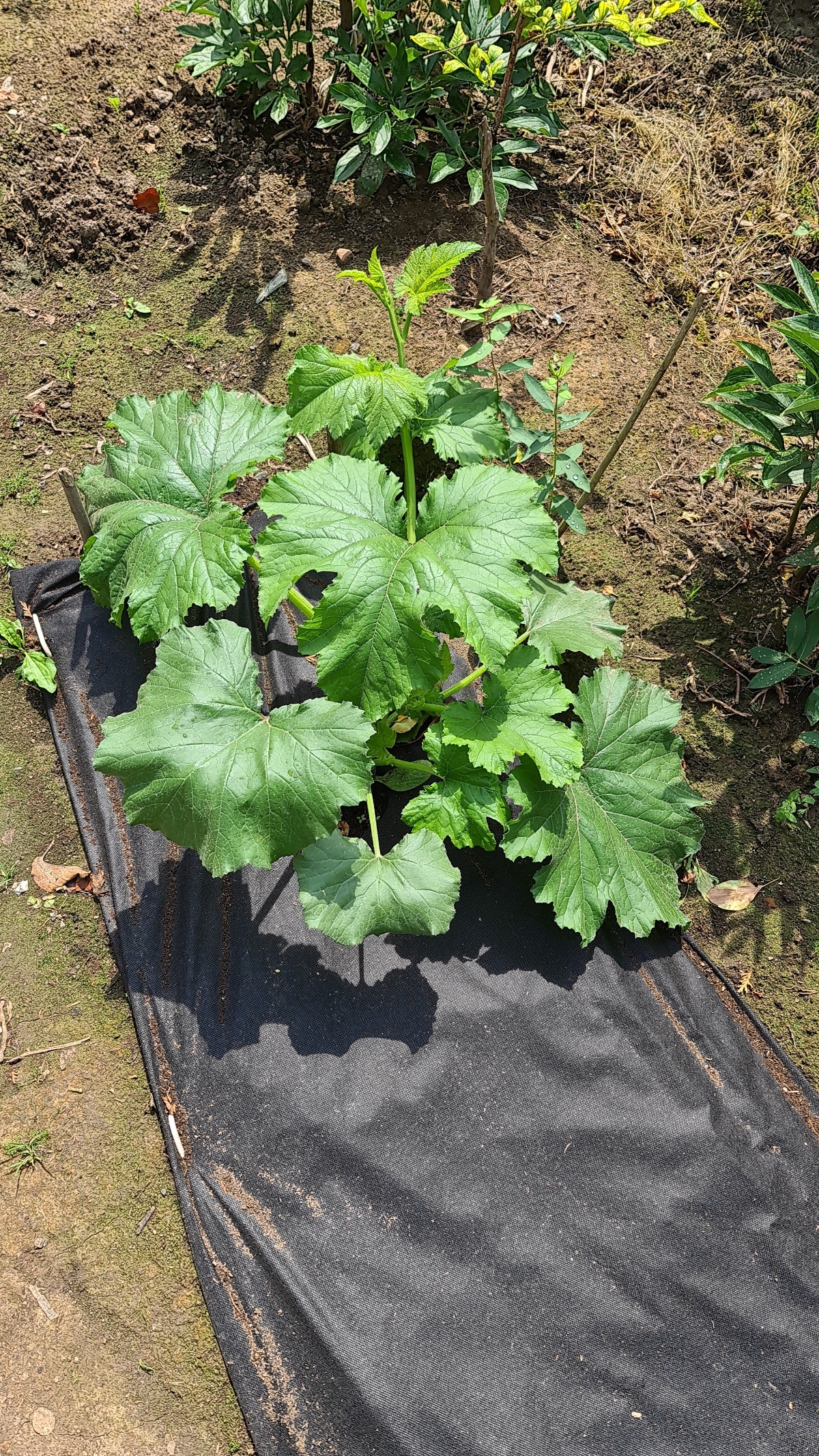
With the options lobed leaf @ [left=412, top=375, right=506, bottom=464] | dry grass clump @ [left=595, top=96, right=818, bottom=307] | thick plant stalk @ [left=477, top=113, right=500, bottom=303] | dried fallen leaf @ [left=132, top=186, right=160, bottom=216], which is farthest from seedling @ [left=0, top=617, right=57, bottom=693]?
dry grass clump @ [left=595, top=96, right=818, bottom=307]

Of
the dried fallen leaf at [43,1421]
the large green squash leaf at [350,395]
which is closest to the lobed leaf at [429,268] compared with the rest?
the large green squash leaf at [350,395]

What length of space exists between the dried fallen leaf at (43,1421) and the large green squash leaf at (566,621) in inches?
110

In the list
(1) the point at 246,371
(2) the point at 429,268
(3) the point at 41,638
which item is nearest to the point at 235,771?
(3) the point at 41,638

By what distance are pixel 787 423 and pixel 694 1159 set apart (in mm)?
2623

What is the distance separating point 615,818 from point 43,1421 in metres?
2.57

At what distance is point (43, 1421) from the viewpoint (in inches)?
107

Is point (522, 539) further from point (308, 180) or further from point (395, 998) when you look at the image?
point (308, 180)

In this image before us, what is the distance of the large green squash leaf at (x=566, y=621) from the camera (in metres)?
3.08

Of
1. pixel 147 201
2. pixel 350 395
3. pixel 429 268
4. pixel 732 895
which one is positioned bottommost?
pixel 732 895

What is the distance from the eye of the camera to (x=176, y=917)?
3162 millimetres

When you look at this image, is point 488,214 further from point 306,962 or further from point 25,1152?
point 25,1152

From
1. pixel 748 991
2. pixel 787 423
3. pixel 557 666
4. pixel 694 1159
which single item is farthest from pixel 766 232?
pixel 694 1159

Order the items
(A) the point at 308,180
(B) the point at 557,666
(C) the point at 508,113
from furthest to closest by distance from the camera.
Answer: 1. (A) the point at 308,180
2. (C) the point at 508,113
3. (B) the point at 557,666

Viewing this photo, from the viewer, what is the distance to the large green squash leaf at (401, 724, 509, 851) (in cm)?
279
